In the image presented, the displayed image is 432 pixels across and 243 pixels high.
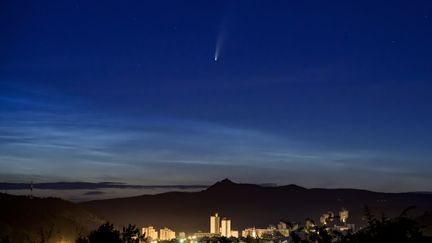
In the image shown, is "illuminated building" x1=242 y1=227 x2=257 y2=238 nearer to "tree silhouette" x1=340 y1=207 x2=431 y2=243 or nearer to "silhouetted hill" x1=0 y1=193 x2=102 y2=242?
"tree silhouette" x1=340 y1=207 x2=431 y2=243

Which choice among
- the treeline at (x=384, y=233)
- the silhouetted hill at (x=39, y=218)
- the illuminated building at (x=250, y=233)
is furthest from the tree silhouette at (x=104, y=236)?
the silhouetted hill at (x=39, y=218)

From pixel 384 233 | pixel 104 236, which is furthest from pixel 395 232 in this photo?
pixel 104 236

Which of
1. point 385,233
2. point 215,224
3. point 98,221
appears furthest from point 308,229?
point 215,224

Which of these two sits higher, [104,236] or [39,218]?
[104,236]

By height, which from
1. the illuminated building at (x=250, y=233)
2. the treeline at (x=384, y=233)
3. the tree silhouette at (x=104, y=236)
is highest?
the treeline at (x=384, y=233)

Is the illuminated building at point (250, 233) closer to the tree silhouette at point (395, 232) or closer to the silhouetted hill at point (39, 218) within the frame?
the tree silhouette at point (395, 232)

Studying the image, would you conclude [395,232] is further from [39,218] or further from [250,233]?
[39,218]

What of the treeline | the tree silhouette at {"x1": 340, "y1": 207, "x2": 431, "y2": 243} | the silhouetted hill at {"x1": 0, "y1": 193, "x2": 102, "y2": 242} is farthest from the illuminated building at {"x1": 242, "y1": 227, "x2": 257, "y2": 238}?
the silhouetted hill at {"x1": 0, "y1": 193, "x2": 102, "y2": 242}

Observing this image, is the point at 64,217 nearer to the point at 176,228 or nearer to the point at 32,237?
the point at 32,237
